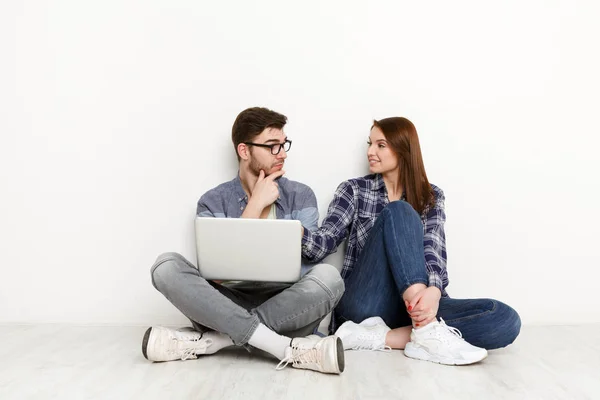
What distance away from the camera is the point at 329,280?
2.26m

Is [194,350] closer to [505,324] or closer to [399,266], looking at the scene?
[399,266]

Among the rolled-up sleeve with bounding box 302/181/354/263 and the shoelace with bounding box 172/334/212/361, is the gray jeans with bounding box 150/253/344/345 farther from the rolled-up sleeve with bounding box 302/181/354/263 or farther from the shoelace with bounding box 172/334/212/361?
the rolled-up sleeve with bounding box 302/181/354/263

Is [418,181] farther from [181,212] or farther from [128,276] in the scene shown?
[128,276]

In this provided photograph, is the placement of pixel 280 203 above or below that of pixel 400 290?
above

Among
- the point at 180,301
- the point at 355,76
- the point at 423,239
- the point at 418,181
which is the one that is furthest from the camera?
the point at 355,76

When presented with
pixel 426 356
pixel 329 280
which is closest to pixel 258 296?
pixel 329 280

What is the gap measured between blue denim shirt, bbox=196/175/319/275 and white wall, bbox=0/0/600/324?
215mm

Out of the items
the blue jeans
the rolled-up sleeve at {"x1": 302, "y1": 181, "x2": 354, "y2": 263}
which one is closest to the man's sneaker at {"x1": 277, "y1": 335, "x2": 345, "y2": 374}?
the blue jeans

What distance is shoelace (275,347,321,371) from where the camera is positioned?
6.60 feet

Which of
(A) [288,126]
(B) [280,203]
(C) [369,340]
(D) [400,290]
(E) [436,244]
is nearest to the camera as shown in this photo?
(D) [400,290]

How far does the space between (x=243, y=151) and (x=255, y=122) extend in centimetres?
14

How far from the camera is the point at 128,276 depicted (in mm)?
2936

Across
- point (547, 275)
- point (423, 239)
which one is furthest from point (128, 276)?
point (547, 275)

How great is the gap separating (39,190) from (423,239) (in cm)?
184
